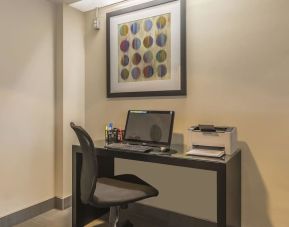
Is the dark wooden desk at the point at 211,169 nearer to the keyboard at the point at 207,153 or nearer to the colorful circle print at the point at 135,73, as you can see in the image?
the keyboard at the point at 207,153

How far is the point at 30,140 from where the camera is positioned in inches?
94.4

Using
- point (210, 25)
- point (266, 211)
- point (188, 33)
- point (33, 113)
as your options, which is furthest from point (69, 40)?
point (266, 211)

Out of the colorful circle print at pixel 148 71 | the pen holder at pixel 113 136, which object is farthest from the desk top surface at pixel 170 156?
the colorful circle print at pixel 148 71

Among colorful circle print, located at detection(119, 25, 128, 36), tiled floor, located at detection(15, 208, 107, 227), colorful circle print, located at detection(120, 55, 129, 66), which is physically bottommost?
tiled floor, located at detection(15, 208, 107, 227)

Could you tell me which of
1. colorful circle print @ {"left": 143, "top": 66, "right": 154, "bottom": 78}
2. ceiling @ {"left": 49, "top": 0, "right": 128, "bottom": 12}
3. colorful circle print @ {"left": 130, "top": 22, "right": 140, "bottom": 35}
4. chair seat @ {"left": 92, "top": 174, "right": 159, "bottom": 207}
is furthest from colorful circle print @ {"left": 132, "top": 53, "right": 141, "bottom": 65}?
chair seat @ {"left": 92, "top": 174, "right": 159, "bottom": 207}

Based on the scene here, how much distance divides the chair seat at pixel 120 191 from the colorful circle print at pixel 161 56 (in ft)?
3.62

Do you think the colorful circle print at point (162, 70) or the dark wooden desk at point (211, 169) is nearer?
the dark wooden desk at point (211, 169)

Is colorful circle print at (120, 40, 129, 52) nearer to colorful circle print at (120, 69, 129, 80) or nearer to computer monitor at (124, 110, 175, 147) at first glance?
colorful circle print at (120, 69, 129, 80)

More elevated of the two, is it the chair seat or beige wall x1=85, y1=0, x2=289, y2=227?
beige wall x1=85, y1=0, x2=289, y2=227

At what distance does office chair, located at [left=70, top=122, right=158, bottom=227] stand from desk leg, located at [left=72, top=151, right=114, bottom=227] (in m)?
0.35

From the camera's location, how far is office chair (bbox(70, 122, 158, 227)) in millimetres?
1587

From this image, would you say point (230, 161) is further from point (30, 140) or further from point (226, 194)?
point (30, 140)

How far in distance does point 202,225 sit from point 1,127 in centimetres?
195

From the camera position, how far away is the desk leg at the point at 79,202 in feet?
7.06
